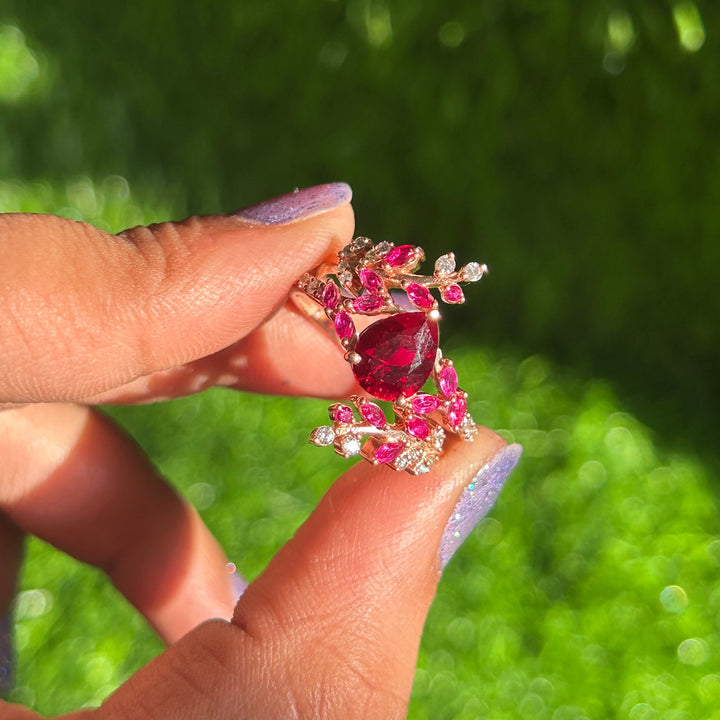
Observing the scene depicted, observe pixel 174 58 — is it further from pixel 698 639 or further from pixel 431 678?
pixel 698 639

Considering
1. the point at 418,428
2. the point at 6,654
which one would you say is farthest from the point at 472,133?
the point at 6,654

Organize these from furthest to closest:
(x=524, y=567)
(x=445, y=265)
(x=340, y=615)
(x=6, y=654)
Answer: (x=524, y=567), (x=6, y=654), (x=445, y=265), (x=340, y=615)

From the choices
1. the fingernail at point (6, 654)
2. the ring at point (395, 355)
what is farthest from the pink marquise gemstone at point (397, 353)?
the fingernail at point (6, 654)

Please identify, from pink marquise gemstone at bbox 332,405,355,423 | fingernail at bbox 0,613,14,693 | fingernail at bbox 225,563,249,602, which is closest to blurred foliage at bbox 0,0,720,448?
fingernail at bbox 225,563,249,602

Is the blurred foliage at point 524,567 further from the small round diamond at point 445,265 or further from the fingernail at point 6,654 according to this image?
the small round diamond at point 445,265

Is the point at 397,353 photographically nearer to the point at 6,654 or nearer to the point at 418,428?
the point at 418,428

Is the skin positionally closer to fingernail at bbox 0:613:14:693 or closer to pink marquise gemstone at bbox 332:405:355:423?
pink marquise gemstone at bbox 332:405:355:423
